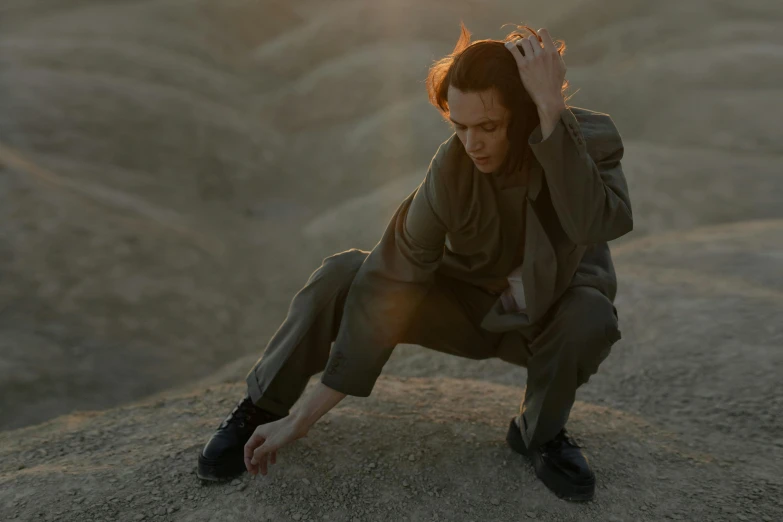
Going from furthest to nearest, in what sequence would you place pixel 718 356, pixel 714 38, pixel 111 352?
pixel 714 38 → pixel 111 352 → pixel 718 356

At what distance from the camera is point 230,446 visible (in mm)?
2912

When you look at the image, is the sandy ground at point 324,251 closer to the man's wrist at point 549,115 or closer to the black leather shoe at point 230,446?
the black leather shoe at point 230,446

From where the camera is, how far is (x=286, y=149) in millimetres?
12586

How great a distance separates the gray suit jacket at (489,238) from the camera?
2.60m

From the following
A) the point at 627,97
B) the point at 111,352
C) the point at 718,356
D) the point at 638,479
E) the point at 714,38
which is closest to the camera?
the point at 638,479

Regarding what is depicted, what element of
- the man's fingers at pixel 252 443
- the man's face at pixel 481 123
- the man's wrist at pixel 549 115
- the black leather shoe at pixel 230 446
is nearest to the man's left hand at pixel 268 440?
the man's fingers at pixel 252 443

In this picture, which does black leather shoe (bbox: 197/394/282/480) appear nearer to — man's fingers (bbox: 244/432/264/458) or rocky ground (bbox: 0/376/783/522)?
rocky ground (bbox: 0/376/783/522)

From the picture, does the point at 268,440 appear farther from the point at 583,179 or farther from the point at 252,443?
the point at 583,179

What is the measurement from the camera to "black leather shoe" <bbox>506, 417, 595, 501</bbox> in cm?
287

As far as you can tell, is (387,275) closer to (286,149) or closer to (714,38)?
(286,149)

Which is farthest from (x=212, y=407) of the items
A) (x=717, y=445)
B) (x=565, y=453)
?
(x=717, y=445)

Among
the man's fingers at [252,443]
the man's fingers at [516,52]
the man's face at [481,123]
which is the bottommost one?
the man's fingers at [252,443]

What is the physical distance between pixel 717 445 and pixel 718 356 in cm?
110

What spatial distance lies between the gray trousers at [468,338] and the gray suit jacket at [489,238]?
0.10 metres
